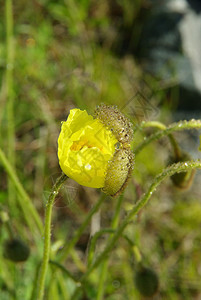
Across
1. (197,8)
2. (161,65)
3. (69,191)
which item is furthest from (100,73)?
(69,191)

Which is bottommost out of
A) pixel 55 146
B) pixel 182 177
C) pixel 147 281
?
pixel 147 281

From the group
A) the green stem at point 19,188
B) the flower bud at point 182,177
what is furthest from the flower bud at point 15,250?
the flower bud at point 182,177

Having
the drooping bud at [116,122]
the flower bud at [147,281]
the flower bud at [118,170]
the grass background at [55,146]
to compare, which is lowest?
the flower bud at [147,281]

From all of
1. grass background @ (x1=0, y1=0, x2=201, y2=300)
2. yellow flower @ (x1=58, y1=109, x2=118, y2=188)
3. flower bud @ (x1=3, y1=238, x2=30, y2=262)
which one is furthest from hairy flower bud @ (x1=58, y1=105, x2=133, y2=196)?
grass background @ (x1=0, y1=0, x2=201, y2=300)

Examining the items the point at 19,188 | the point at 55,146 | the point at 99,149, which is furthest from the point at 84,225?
the point at 55,146

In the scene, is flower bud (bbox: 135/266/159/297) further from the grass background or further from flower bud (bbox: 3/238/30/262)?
the grass background

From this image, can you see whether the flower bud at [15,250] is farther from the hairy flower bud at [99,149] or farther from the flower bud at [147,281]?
the hairy flower bud at [99,149]

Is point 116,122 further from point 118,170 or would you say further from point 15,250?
point 15,250
